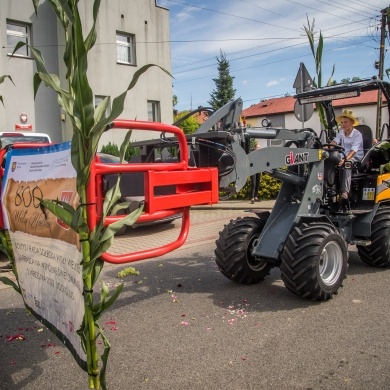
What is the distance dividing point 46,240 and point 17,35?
55.4ft

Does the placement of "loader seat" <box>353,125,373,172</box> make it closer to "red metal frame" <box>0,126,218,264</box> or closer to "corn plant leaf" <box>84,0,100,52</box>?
"red metal frame" <box>0,126,218,264</box>

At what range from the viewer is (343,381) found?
3.26m

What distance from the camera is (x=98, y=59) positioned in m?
19.0

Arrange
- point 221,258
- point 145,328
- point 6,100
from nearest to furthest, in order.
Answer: point 145,328, point 221,258, point 6,100

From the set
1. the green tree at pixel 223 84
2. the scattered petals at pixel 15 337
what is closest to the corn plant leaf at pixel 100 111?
the scattered petals at pixel 15 337

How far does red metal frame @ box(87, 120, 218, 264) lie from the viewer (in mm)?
2629

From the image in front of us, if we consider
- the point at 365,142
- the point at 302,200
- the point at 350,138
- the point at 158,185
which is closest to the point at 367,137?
the point at 365,142

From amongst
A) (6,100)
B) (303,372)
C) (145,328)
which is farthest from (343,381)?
(6,100)

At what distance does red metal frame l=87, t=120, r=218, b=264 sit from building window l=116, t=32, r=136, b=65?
1744 centimetres

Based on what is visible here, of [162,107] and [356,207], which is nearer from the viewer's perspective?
[356,207]

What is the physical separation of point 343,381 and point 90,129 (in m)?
2.49

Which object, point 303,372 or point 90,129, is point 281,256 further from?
point 90,129

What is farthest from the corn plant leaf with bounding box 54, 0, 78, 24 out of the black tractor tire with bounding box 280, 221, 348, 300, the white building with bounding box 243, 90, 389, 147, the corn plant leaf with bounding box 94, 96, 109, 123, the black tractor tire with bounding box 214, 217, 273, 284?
the white building with bounding box 243, 90, 389, 147

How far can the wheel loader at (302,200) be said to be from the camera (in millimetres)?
4652
